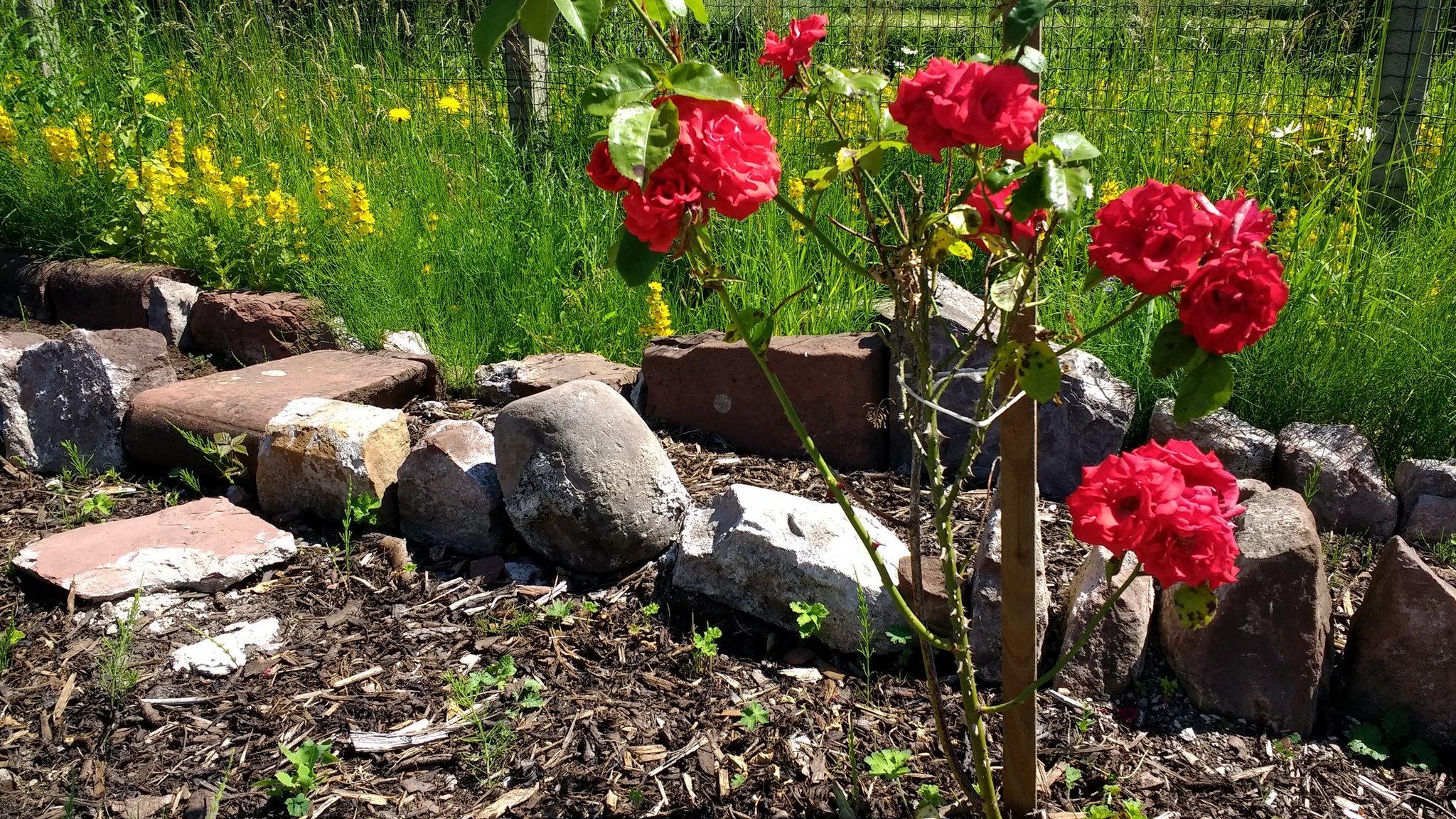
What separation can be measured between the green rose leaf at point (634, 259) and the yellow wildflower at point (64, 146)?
446 cm

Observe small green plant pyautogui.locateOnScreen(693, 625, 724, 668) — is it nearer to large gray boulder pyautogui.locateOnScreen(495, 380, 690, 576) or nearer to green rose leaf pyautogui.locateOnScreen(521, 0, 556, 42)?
large gray boulder pyautogui.locateOnScreen(495, 380, 690, 576)

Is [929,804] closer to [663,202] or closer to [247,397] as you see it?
[663,202]

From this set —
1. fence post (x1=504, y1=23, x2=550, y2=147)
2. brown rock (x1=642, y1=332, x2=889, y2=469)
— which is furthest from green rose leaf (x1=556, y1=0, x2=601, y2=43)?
fence post (x1=504, y1=23, x2=550, y2=147)

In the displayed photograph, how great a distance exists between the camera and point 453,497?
285 cm

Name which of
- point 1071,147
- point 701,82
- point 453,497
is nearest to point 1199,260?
point 1071,147

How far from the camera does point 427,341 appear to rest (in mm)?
4012

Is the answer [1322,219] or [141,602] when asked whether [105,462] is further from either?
[1322,219]

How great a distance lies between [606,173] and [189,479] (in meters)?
2.49

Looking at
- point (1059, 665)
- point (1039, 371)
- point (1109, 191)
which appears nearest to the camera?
point (1039, 371)

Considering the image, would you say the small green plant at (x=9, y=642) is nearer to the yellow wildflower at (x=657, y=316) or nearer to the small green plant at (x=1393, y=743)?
the yellow wildflower at (x=657, y=316)

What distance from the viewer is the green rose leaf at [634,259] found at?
1306mm

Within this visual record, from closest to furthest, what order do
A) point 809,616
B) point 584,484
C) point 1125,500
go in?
point 1125,500 → point 809,616 → point 584,484

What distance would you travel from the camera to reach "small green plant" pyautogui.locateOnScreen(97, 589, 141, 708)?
7.52ft

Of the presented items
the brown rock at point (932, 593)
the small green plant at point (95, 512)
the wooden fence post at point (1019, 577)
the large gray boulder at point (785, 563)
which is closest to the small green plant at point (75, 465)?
the small green plant at point (95, 512)
